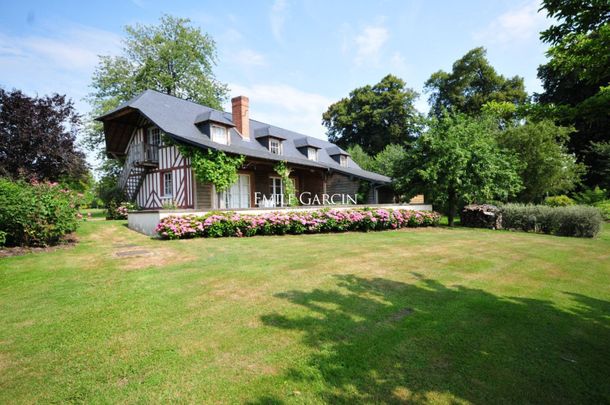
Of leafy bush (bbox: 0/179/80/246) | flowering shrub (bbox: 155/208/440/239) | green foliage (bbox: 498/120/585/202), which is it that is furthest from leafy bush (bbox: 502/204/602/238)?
leafy bush (bbox: 0/179/80/246)

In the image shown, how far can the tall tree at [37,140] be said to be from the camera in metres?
12.9

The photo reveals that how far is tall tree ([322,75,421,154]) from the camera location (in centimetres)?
3666

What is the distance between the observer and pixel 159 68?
26.7m

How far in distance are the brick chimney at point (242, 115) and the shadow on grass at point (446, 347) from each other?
14.3m

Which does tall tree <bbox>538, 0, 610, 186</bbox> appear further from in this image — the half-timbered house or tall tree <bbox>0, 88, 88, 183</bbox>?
tall tree <bbox>0, 88, 88, 183</bbox>

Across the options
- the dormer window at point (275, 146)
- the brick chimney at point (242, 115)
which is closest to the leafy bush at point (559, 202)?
the dormer window at point (275, 146)

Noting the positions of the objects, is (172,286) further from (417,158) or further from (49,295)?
(417,158)

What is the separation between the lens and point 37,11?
37.2ft

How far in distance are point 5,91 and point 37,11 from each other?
Answer: 4.56 m

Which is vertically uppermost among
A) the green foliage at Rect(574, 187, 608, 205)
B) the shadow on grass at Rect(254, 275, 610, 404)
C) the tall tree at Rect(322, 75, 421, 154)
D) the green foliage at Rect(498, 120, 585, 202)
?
the tall tree at Rect(322, 75, 421, 154)

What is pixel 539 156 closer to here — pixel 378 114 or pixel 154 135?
pixel 154 135

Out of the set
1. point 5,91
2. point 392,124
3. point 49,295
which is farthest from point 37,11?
point 392,124

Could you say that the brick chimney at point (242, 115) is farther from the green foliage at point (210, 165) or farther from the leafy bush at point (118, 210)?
the leafy bush at point (118, 210)

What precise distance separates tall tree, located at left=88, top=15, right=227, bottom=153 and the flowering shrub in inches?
841
